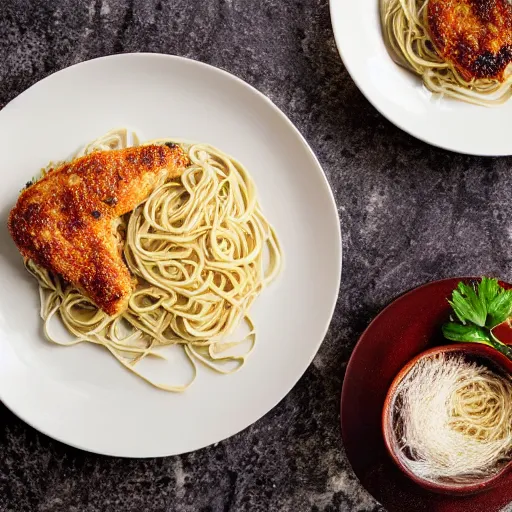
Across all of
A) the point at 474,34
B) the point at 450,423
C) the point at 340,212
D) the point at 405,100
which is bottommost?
the point at 450,423

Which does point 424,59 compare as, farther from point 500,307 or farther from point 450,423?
point 450,423

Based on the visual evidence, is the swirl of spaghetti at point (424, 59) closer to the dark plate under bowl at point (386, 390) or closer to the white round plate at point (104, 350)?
the white round plate at point (104, 350)

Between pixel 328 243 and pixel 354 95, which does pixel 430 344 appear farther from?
pixel 354 95

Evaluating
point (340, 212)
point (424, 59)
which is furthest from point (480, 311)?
point (424, 59)

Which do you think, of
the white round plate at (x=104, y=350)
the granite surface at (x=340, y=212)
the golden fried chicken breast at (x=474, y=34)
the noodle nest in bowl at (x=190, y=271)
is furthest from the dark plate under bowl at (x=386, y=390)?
the golden fried chicken breast at (x=474, y=34)

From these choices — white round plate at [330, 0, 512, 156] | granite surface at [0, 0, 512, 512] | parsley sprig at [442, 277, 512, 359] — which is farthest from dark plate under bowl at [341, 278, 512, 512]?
white round plate at [330, 0, 512, 156]

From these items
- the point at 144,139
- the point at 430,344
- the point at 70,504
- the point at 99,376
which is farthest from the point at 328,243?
the point at 70,504
